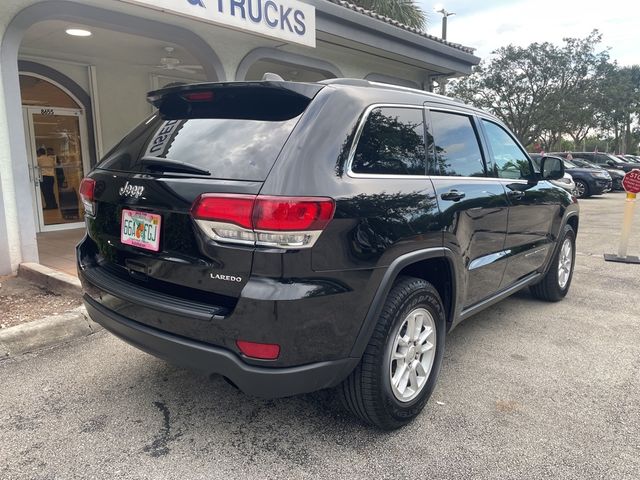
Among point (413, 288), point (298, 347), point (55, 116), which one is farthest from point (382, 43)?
point (298, 347)

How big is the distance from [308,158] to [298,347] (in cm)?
84

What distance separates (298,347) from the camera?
2180mm

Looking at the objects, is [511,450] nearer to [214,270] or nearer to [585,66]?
[214,270]

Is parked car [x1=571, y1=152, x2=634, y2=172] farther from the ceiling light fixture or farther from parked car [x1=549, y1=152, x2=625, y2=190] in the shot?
the ceiling light fixture

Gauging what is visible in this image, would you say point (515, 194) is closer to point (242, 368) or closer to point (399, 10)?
point (242, 368)

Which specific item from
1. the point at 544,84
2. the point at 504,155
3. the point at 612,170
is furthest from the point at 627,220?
the point at 544,84

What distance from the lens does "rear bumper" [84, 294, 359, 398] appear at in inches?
85.5

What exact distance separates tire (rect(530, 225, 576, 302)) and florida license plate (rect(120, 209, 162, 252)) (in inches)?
153

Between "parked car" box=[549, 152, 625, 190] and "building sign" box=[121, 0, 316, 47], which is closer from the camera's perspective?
"building sign" box=[121, 0, 316, 47]

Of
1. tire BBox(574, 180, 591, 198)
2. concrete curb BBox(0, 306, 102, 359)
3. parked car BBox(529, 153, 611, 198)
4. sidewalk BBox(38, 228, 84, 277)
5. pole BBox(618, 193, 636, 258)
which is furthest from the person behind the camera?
tire BBox(574, 180, 591, 198)

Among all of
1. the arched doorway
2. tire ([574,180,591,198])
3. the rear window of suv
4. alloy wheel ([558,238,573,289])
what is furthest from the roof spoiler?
tire ([574,180,591,198])

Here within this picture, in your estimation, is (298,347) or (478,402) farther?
(478,402)

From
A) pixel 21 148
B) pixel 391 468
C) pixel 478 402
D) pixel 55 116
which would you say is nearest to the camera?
pixel 391 468

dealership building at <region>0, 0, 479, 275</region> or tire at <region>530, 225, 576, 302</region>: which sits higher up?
dealership building at <region>0, 0, 479, 275</region>
